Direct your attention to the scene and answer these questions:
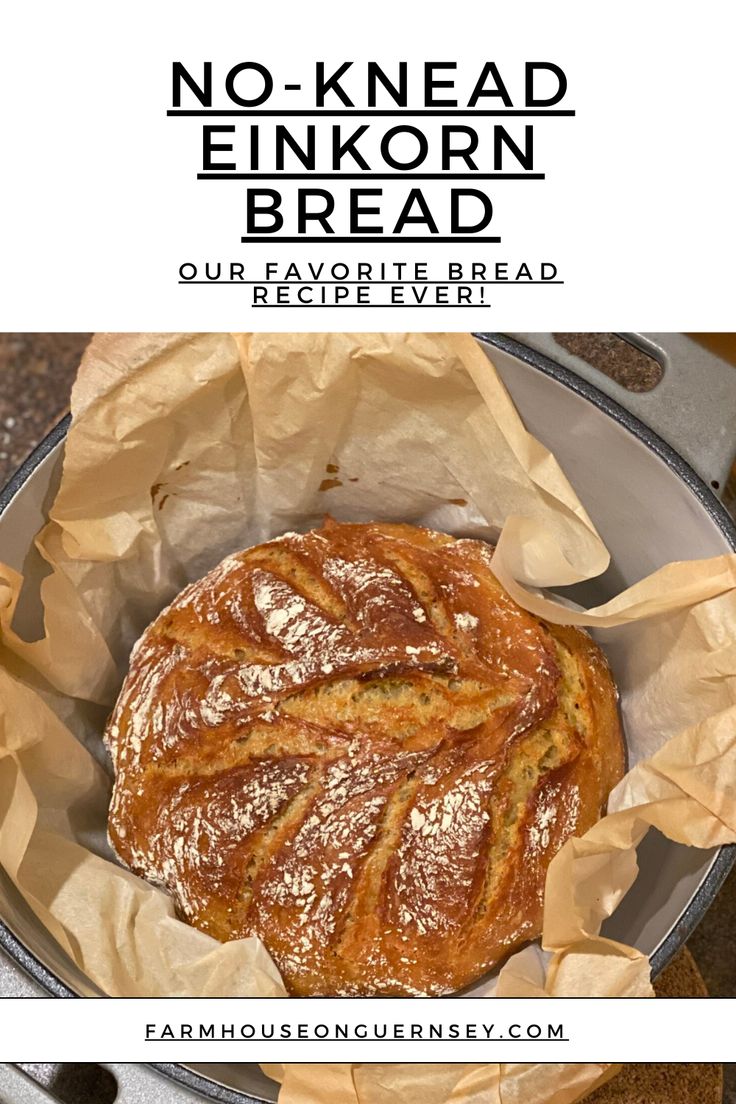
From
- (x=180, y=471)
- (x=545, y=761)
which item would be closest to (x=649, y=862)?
(x=545, y=761)

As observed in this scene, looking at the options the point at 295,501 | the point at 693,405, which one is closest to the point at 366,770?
the point at 295,501
